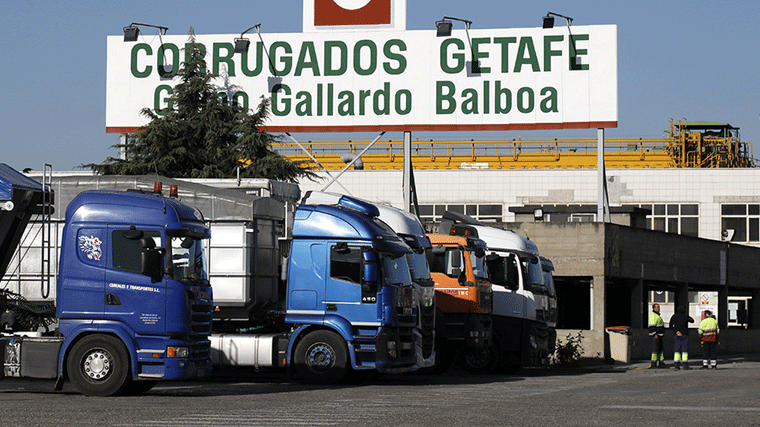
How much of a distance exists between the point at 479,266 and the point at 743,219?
34.9m

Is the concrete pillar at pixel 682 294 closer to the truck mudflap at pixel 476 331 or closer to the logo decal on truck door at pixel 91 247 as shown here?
the truck mudflap at pixel 476 331

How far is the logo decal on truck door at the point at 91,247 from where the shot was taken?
56.5 feet

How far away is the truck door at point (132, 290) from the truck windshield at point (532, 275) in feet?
37.8

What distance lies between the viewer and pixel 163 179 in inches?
852

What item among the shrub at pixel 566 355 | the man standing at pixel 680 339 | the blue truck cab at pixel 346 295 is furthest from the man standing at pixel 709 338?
the blue truck cab at pixel 346 295

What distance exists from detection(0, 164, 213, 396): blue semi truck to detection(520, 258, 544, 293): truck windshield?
A: 10736 mm

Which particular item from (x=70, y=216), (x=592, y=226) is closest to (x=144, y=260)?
(x=70, y=216)

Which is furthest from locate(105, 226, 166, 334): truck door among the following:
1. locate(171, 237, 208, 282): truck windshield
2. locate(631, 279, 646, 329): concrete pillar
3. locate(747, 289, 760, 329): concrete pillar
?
locate(747, 289, 760, 329): concrete pillar

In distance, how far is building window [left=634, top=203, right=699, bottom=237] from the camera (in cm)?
5534

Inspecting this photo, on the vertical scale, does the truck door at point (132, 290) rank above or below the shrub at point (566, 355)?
above

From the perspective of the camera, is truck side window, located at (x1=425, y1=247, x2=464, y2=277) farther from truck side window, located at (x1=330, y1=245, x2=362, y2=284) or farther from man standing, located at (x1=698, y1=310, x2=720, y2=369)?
man standing, located at (x1=698, y1=310, x2=720, y2=369)

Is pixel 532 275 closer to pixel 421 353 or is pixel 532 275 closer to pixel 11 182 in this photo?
pixel 421 353

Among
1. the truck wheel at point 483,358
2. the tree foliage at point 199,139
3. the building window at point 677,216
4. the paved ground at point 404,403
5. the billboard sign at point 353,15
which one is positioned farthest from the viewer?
the building window at point 677,216

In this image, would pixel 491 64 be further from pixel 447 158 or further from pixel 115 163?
pixel 447 158
